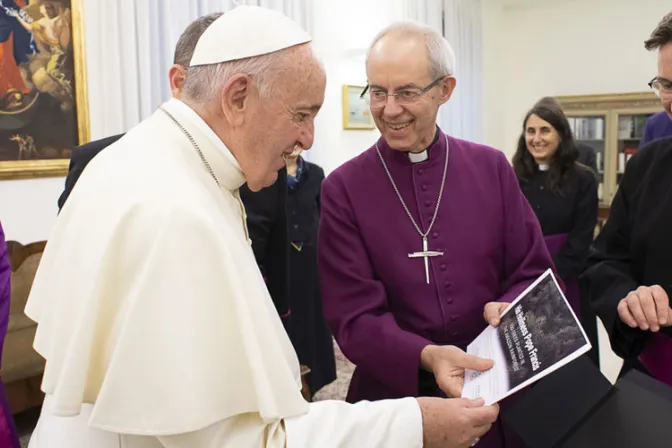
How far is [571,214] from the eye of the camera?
392 cm

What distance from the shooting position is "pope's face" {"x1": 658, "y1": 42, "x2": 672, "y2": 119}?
5.44ft

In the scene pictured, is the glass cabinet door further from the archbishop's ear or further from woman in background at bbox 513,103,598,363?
the archbishop's ear

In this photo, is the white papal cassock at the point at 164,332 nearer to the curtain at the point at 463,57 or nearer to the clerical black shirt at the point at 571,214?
the clerical black shirt at the point at 571,214

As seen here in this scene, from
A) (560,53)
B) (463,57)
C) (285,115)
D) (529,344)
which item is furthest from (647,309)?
(560,53)

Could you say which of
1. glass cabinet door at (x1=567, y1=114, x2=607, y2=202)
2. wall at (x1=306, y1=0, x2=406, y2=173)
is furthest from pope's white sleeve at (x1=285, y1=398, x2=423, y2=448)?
glass cabinet door at (x1=567, y1=114, x2=607, y2=202)

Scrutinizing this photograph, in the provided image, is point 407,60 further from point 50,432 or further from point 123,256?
point 50,432

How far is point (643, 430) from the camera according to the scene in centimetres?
124

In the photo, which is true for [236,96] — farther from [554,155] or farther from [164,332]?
[554,155]

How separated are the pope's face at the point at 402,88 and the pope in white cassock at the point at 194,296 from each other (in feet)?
1.61

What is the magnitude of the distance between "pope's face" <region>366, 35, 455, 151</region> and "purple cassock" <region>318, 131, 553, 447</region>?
127 millimetres

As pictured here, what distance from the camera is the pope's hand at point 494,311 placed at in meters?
1.63

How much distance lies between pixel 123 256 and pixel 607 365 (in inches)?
183

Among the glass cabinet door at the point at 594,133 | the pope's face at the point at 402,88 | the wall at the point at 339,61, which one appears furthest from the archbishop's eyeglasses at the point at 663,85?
the glass cabinet door at the point at 594,133

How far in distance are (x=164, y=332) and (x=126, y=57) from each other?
3618mm
